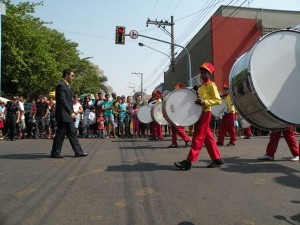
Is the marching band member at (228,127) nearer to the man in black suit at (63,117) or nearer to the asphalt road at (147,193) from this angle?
the asphalt road at (147,193)

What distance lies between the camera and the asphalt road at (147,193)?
4.15 meters

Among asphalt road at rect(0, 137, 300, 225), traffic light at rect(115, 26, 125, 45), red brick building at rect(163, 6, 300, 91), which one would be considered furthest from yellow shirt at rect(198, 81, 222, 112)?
red brick building at rect(163, 6, 300, 91)

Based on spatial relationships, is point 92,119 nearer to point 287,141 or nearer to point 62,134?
point 62,134

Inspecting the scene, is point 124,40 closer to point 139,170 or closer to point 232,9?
point 232,9

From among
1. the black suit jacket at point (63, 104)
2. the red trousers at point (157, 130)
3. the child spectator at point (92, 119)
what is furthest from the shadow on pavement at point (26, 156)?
the child spectator at point (92, 119)

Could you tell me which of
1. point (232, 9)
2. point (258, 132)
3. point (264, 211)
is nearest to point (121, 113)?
point (258, 132)

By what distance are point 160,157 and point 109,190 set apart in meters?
3.59

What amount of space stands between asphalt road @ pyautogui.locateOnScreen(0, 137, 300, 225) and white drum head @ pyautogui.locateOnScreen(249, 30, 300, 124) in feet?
3.81

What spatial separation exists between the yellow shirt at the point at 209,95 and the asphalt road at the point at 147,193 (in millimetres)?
1166

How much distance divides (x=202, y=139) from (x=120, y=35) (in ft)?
→ 60.2

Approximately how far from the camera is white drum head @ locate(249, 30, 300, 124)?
5.50 m

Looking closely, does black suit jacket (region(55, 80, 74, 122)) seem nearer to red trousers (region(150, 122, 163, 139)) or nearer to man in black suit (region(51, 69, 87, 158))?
man in black suit (region(51, 69, 87, 158))

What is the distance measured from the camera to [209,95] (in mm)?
7285

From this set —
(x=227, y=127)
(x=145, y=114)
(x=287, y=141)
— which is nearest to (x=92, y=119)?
(x=145, y=114)
